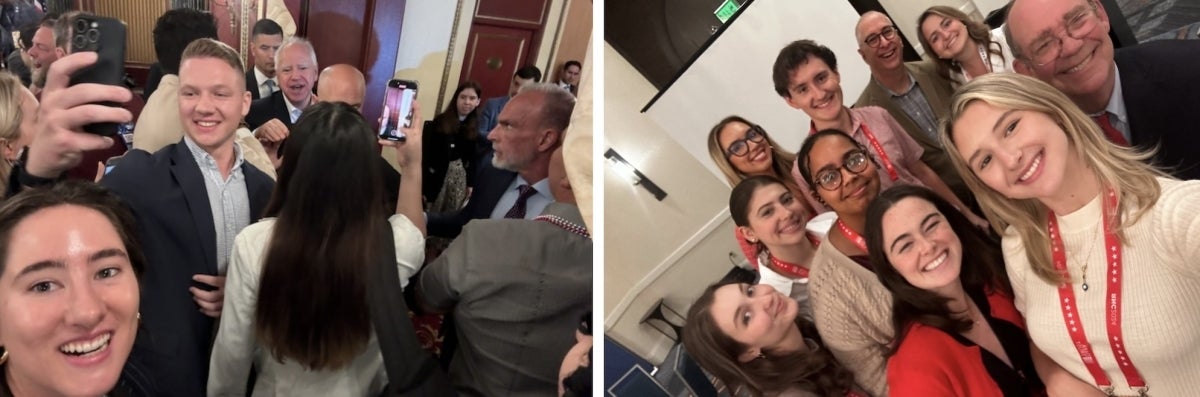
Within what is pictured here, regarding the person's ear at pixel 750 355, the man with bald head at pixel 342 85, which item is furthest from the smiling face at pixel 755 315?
the man with bald head at pixel 342 85

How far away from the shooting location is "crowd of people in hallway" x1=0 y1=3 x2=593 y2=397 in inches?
56.8

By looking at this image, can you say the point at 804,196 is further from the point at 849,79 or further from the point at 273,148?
the point at 273,148

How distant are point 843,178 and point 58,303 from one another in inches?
57.6

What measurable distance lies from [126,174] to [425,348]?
68 cm

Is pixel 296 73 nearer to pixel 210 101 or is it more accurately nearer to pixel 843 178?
pixel 210 101

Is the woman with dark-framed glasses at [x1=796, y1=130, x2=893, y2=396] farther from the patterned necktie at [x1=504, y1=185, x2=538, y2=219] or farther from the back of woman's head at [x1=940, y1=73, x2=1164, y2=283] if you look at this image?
the patterned necktie at [x1=504, y1=185, x2=538, y2=219]

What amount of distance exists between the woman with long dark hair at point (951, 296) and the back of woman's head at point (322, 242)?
1036 mm

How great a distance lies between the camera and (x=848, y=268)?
5.68 feet

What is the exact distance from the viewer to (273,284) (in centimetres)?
166

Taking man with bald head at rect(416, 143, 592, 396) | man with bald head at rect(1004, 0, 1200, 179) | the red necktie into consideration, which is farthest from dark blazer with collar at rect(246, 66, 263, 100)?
the red necktie

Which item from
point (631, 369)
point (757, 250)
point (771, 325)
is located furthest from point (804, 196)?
point (631, 369)

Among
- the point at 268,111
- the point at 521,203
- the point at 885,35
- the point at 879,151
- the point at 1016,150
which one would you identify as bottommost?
the point at 521,203

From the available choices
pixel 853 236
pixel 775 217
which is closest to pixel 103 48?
pixel 775 217

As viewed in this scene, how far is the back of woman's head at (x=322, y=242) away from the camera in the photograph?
1.66 m
